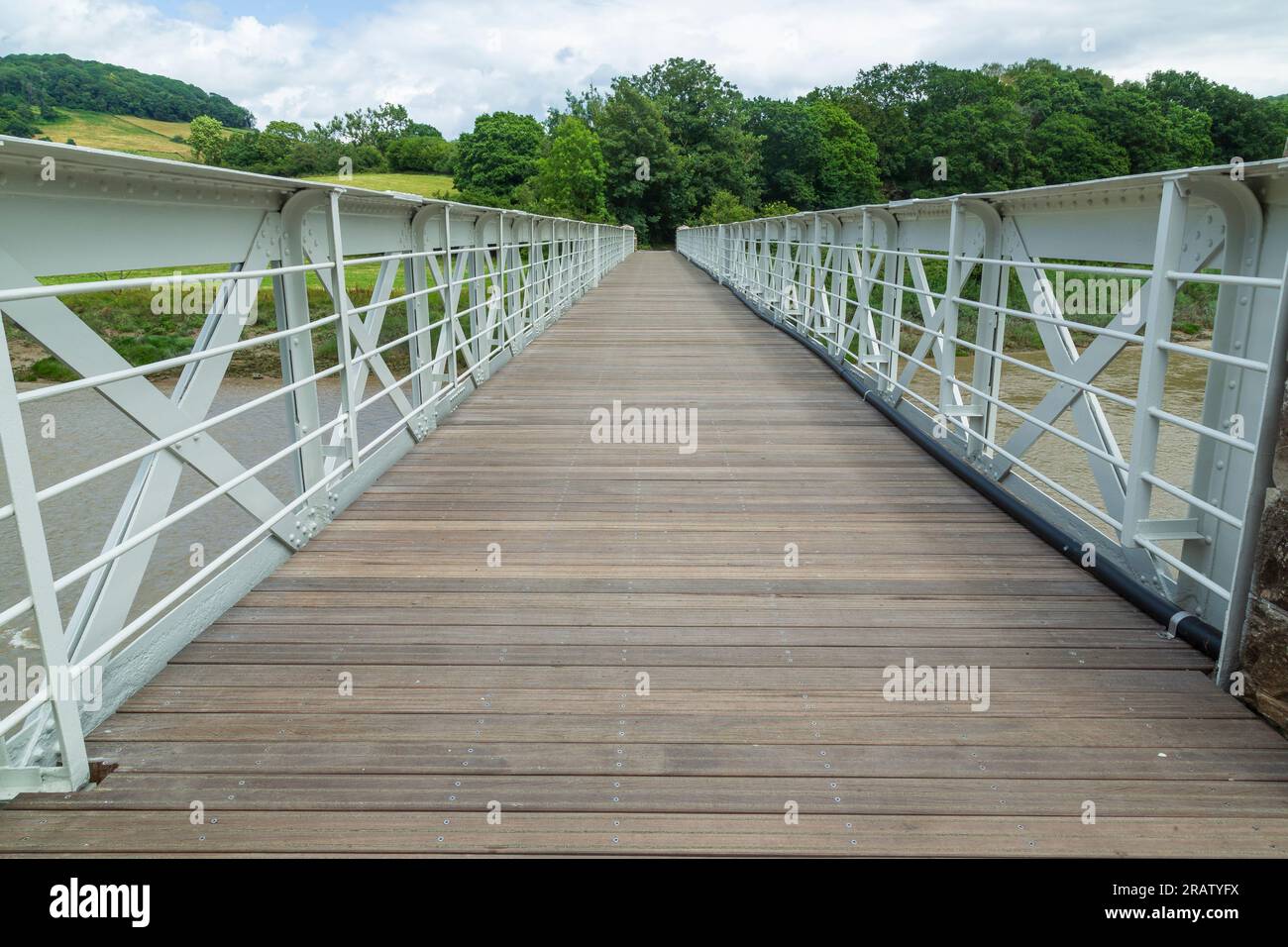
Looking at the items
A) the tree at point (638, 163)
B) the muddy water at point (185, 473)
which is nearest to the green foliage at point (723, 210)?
→ the tree at point (638, 163)

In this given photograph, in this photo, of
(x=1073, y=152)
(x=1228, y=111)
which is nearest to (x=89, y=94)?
(x=1073, y=152)

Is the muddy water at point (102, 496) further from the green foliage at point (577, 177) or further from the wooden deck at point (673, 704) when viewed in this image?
the green foliage at point (577, 177)

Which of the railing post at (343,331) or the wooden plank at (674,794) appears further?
the railing post at (343,331)

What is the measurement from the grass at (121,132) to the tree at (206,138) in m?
0.72

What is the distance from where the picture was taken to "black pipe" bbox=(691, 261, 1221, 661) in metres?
2.75

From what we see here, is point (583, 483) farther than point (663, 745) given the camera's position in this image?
Yes

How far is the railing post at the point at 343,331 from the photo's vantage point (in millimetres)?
3957

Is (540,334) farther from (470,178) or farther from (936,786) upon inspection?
(470,178)

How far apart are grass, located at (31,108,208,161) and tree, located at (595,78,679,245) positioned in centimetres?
2513

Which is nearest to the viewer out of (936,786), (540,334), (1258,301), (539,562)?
(936,786)

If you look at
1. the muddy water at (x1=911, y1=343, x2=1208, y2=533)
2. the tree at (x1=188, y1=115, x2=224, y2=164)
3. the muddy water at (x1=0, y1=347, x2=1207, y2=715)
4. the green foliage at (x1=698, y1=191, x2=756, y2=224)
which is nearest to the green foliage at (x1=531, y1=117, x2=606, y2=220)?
the green foliage at (x1=698, y1=191, x2=756, y2=224)
